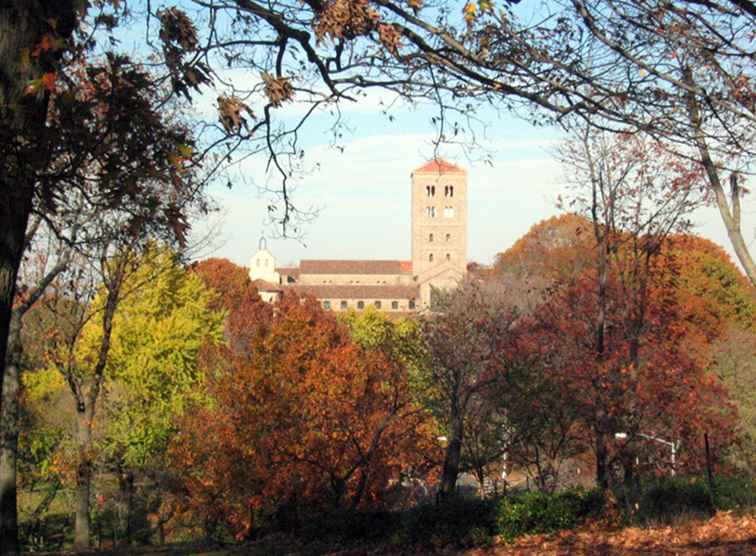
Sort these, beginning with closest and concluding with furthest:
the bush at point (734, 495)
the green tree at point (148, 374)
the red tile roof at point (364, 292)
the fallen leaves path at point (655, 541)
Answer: the fallen leaves path at point (655, 541), the bush at point (734, 495), the green tree at point (148, 374), the red tile roof at point (364, 292)

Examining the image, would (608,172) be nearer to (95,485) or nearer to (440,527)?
(440,527)

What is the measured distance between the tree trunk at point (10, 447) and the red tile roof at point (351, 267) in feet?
377

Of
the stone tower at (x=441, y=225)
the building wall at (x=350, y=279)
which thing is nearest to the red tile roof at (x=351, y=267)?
the building wall at (x=350, y=279)

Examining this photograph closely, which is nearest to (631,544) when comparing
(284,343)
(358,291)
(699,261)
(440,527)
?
(440,527)

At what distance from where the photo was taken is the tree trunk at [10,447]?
1289 centimetres

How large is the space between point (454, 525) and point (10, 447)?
717 centimetres

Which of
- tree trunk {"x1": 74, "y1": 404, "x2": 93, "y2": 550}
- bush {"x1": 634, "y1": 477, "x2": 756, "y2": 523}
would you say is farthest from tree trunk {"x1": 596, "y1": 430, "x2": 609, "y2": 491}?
tree trunk {"x1": 74, "y1": 404, "x2": 93, "y2": 550}

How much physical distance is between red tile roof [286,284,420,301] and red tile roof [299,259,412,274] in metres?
21.1

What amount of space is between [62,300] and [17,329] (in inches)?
180

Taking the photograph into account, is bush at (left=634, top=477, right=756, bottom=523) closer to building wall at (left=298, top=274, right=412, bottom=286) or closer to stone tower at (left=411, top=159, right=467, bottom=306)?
stone tower at (left=411, top=159, right=467, bottom=306)

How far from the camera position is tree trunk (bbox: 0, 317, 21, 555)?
508 inches

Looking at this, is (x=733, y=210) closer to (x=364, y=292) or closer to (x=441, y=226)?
(x=364, y=292)

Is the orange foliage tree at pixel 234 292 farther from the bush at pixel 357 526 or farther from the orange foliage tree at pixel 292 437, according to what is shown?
the bush at pixel 357 526

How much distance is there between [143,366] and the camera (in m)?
25.9
